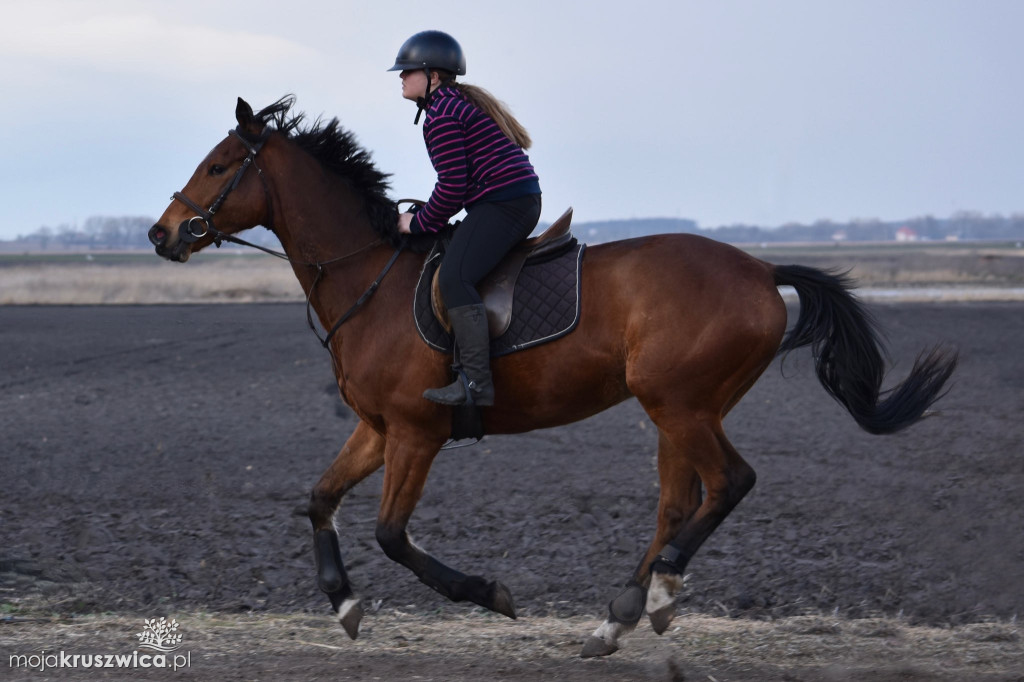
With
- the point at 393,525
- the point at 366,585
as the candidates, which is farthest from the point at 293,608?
the point at 393,525

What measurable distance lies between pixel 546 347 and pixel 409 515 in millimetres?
1105

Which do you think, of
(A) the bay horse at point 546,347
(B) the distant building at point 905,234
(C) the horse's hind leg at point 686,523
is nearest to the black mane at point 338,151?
(A) the bay horse at point 546,347

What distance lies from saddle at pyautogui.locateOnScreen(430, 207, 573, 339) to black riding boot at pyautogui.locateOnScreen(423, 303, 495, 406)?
14cm

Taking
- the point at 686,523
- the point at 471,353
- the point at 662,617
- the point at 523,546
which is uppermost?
the point at 471,353

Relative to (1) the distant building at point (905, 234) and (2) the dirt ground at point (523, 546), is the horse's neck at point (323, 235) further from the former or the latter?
(1) the distant building at point (905, 234)

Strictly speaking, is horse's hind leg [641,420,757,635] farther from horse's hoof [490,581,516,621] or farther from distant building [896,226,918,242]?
distant building [896,226,918,242]

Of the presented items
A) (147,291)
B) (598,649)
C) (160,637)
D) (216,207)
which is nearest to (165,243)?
(216,207)

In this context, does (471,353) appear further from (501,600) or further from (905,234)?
(905,234)

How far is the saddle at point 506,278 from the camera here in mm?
5484

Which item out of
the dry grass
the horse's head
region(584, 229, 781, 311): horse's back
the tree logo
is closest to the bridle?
the horse's head

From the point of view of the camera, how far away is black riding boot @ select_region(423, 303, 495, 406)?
5328 mm

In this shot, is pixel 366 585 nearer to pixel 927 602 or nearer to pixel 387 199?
pixel 387 199

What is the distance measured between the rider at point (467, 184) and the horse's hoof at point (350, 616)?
1186 millimetres

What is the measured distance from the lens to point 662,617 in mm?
5340
